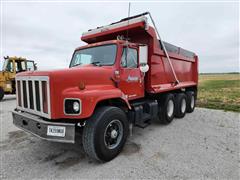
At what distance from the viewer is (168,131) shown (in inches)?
205

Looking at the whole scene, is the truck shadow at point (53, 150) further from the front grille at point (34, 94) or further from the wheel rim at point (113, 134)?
the front grille at point (34, 94)

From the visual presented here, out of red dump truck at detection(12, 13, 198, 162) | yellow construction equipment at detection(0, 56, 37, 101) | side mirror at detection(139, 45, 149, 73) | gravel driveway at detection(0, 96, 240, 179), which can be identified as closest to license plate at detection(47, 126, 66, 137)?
red dump truck at detection(12, 13, 198, 162)

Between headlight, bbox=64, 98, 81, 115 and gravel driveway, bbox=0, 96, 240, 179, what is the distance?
3.62ft

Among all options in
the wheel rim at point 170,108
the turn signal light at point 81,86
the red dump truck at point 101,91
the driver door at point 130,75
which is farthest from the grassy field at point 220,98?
the turn signal light at point 81,86

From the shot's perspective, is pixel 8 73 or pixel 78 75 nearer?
pixel 78 75

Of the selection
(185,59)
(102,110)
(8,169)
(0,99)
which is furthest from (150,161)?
(0,99)

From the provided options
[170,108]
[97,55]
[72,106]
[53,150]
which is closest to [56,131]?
[72,106]

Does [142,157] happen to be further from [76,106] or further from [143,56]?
[143,56]

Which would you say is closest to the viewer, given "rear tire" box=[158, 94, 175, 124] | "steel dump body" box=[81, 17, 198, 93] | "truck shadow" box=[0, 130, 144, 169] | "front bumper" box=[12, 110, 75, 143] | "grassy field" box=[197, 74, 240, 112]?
"front bumper" box=[12, 110, 75, 143]

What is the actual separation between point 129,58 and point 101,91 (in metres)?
1.43

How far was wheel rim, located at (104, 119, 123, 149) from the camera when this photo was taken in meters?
3.53

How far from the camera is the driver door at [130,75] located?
4099 millimetres

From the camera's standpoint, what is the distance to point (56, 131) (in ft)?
9.76

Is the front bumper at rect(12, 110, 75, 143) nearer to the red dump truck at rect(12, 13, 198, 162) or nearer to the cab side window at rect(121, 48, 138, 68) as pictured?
the red dump truck at rect(12, 13, 198, 162)
